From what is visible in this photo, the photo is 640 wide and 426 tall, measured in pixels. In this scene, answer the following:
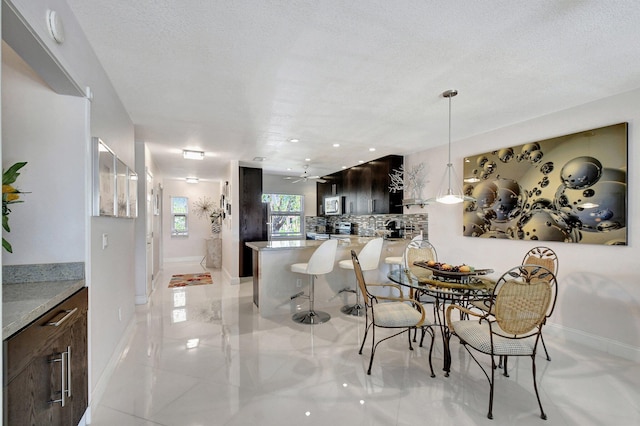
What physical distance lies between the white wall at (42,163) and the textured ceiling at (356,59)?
0.51m

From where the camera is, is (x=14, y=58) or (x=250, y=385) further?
(x=250, y=385)

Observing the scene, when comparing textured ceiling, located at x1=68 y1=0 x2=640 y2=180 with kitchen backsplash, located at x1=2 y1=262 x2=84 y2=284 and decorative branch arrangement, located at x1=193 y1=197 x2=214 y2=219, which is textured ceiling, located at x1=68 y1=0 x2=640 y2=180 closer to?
kitchen backsplash, located at x1=2 y1=262 x2=84 y2=284

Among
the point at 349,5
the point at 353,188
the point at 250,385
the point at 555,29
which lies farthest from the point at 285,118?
the point at 353,188

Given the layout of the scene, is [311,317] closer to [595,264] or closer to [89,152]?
[89,152]

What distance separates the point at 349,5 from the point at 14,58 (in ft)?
6.58

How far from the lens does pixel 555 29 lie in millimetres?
1877

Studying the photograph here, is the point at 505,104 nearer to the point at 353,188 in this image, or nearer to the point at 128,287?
the point at 353,188

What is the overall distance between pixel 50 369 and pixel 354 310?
3344 mm

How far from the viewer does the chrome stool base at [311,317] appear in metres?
3.79

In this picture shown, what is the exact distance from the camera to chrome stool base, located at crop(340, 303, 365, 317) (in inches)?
161

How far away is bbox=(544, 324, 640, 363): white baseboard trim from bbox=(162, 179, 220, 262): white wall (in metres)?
8.33

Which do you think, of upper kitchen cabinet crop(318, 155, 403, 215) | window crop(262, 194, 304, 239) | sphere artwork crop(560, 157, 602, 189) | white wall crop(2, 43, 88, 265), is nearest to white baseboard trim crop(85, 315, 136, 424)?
white wall crop(2, 43, 88, 265)

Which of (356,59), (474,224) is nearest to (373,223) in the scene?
(474,224)

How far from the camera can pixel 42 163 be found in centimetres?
179
